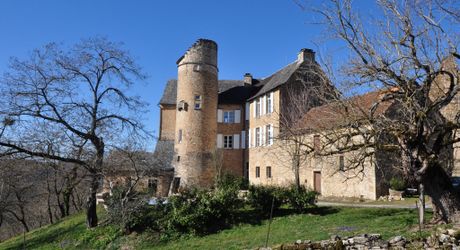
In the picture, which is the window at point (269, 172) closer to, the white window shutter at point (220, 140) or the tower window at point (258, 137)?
the tower window at point (258, 137)

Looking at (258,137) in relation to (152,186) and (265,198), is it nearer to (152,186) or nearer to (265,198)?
(152,186)

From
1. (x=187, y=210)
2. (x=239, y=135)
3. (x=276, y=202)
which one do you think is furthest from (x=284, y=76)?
(x=187, y=210)

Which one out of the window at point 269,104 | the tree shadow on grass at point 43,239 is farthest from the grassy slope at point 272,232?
the window at point 269,104

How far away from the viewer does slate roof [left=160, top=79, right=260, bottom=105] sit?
117ft

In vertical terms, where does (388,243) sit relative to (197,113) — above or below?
below

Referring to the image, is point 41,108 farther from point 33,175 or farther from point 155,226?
point 155,226

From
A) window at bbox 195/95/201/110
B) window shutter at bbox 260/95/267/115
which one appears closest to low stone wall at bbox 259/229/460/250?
window shutter at bbox 260/95/267/115

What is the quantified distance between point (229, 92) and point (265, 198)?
21250 mm

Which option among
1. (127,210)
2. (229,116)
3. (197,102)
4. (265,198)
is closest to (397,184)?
(265,198)

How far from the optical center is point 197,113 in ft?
103

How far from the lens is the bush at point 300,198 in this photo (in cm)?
1606

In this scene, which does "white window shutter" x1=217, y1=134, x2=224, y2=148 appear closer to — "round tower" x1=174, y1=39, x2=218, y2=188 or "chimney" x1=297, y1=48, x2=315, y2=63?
"round tower" x1=174, y1=39, x2=218, y2=188

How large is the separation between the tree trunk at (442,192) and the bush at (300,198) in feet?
21.7

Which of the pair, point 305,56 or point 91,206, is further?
point 305,56
